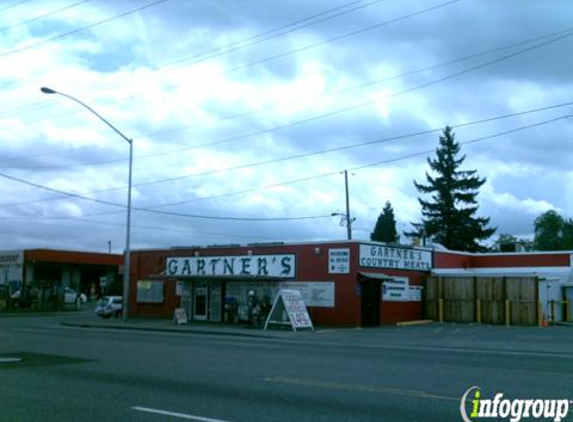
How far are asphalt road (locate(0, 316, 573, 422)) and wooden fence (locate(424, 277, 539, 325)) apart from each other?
14534 millimetres

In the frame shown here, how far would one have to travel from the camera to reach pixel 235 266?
39562 millimetres

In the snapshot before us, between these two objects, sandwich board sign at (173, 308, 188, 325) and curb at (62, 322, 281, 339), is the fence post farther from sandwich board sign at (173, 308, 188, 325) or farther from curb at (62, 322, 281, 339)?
sandwich board sign at (173, 308, 188, 325)

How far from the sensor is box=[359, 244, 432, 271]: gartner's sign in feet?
117

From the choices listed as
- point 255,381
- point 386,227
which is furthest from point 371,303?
point 386,227

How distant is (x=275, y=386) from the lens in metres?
11.8

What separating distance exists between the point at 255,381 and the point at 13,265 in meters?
60.3

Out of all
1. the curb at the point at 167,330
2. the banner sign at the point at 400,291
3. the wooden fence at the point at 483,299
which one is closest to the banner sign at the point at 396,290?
the banner sign at the point at 400,291

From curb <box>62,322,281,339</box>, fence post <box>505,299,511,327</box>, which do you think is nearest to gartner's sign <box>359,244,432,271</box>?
fence post <box>505,299,511,327</box>

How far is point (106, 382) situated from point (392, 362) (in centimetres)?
697

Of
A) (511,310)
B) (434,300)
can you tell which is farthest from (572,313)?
(434,300)

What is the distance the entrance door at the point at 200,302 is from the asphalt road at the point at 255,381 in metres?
17.7

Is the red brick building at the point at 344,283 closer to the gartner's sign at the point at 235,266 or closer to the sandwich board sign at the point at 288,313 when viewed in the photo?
the gartner's sign at the point at 235,266

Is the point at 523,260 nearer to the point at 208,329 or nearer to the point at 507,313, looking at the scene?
the point at 507,313

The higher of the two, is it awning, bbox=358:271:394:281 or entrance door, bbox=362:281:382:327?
awning, bbox=358:271:394:281
